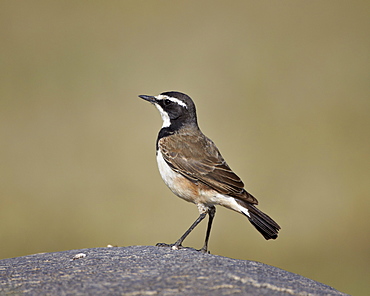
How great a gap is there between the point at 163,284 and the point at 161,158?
2.97 meters

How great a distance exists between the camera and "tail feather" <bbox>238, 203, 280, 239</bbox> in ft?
21.0

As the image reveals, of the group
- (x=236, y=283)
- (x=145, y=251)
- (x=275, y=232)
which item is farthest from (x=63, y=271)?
(x=275, y=232)

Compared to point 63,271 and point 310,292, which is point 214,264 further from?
point 63,271

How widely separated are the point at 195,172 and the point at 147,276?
247cm

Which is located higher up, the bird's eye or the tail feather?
the bird's eye

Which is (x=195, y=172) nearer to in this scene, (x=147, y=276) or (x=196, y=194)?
(x=196, y=194)

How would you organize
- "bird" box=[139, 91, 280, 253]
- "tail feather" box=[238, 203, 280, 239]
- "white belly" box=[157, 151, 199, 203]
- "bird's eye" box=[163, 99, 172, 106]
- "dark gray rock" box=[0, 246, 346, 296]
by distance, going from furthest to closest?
"bird's eye" box=[163, 99, 172, 106], "white belly" box=[157, 151, 199, 203], "bird" box=[139, 91, 280, 253], "tail feather" box=[238, 203, 280, 239], "dark gray rock" box=[0, 246, 346, 296]

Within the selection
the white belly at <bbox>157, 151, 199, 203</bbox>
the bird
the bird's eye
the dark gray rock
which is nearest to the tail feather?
the bird

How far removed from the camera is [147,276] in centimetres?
445

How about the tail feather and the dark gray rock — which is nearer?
the dark gray rock

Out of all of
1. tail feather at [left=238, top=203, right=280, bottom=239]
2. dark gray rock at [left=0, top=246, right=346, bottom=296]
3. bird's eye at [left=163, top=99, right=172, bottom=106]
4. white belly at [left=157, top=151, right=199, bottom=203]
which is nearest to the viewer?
dark gray rock at [left=0, top=246, right=346, bottom=296]

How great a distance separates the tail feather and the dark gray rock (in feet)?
3.77

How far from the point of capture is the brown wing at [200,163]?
6.59 metres

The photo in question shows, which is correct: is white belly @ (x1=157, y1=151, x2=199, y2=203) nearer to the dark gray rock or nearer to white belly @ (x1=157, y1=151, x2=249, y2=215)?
white belly @ (x1=157, y1=151, x2=249, y2=215)
